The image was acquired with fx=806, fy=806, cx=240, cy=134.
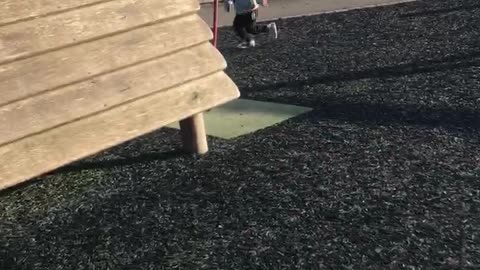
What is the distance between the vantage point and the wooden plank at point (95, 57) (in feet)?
13.0

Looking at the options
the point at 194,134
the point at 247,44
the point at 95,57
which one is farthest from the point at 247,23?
the point at 95,57

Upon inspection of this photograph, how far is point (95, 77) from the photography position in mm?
4285

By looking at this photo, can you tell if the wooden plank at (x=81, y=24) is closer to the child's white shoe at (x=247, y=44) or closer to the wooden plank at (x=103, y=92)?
the wooden plank at (x=103, y=92)

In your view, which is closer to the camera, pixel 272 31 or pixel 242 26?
pixel 242 26

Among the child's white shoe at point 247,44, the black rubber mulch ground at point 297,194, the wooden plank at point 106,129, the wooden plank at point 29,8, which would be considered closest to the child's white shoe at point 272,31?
the child's white shoe at point 247,44

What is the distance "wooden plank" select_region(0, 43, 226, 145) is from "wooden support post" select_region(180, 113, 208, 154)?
0.32m

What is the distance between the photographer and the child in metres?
8.40

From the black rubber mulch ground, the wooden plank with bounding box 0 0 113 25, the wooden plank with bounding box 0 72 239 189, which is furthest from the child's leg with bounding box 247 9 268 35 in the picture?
the wooden plank with bounding box 0 0 113 25

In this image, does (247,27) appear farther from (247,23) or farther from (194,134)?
(194,134)

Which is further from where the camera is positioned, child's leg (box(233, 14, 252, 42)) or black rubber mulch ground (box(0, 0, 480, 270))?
child's leg (box(233, 14, 252, 42))

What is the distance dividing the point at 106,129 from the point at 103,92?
199mm

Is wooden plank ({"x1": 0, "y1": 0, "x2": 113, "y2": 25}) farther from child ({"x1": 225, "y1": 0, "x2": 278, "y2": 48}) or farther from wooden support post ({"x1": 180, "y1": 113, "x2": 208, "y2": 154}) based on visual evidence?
child ({"x1": 225, "y1": 0, "x2": 278, "y2": 48})

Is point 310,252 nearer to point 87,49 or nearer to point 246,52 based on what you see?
point 87,49

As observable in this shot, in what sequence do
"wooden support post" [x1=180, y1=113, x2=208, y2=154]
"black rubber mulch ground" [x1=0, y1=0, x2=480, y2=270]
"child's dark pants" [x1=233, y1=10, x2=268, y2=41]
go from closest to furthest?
"black rubber mulch ground" [x1=0, y1=0, x2=480, y2=270] → "wooden support post" [x1=180, y1=113, x2=208, y2=154] → "child's dark pants" [x1=233, y1=10, x2=268, y2=41]
